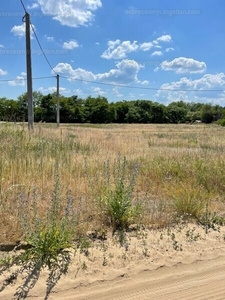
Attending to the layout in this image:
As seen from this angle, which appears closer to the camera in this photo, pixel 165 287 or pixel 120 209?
pixel 165 287

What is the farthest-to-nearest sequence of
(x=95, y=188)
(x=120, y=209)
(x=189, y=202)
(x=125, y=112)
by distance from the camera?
(x=125, y=112), (x=95, y=188), (x=189, y=202), (x=120, y=209)

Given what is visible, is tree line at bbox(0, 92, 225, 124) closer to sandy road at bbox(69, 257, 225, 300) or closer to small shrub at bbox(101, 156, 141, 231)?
small shrub at bbox(101, 156, 141, 231)

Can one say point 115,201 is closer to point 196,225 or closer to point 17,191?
point 196,225

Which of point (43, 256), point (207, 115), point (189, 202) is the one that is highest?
point (207, 115)

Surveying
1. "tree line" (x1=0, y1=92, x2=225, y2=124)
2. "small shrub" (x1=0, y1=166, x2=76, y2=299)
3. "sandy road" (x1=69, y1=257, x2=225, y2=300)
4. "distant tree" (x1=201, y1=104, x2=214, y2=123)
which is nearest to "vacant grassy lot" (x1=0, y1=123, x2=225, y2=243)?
"small shrub" (x1=0, y1=166, x2=76, y2=299)

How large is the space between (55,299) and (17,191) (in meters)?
2.36

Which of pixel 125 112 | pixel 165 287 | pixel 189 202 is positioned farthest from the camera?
pixel 125 112

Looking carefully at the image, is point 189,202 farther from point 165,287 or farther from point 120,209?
point 165,287

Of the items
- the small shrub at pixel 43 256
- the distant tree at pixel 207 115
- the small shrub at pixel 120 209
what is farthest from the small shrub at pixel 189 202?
the distant tree at pixel 207 115

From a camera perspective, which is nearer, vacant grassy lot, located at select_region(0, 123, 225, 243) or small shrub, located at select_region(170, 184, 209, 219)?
vacant grassy lot, located at select_region(0, 123, 225, 243)

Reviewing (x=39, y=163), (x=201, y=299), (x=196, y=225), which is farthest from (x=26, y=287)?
(x=39, y=163)

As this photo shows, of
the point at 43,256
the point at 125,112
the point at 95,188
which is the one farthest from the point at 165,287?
the point at 125,112

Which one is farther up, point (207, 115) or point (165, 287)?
point (207, 115)

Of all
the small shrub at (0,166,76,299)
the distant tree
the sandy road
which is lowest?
the sandy road
